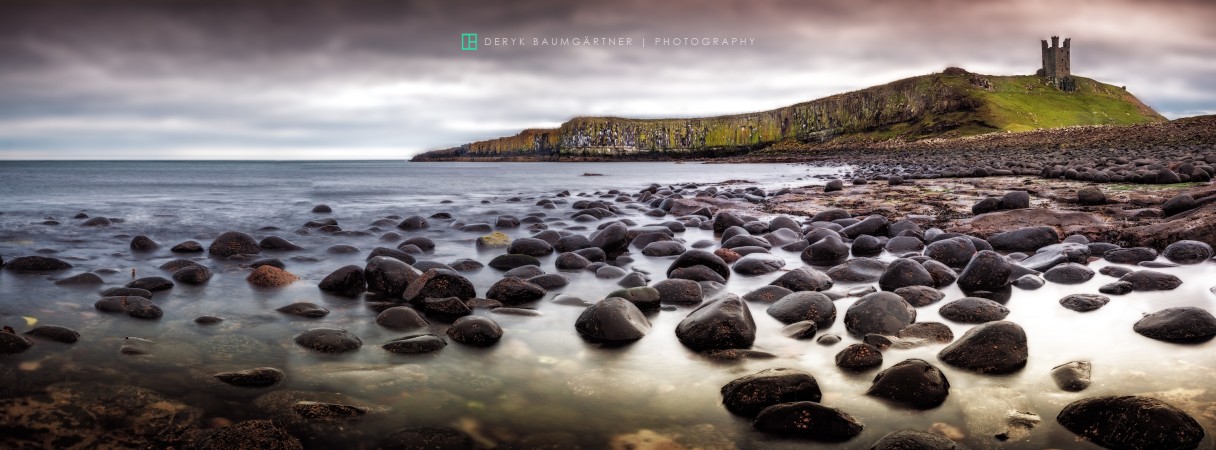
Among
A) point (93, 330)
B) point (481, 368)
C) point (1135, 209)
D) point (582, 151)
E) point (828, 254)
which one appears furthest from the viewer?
point (582, 151)

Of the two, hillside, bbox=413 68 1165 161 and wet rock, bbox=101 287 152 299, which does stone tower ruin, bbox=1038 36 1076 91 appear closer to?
hillside, bbox=413 68 1165 161

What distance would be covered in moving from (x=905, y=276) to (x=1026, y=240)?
2.40 meters

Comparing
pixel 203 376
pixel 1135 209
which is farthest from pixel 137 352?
pixel 1135 209

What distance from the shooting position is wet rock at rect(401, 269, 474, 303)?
4.03m

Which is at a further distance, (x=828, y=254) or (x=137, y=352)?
(x=828, y=254)

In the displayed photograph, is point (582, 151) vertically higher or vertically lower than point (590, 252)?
higher

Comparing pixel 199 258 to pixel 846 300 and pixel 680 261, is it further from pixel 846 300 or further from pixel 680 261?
pixel 846 300


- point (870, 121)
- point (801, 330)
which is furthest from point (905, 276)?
point (870, 121)

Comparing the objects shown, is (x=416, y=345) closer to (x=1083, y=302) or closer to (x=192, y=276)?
(x=192, y=276)

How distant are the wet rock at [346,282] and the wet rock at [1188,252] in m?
6.20

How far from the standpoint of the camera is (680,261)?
5012mm

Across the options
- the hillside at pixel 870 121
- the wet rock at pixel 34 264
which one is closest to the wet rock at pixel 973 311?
the wet rock at pixel 34 264

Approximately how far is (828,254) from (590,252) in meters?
Answer: 2.25

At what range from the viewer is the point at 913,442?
5.98ft
